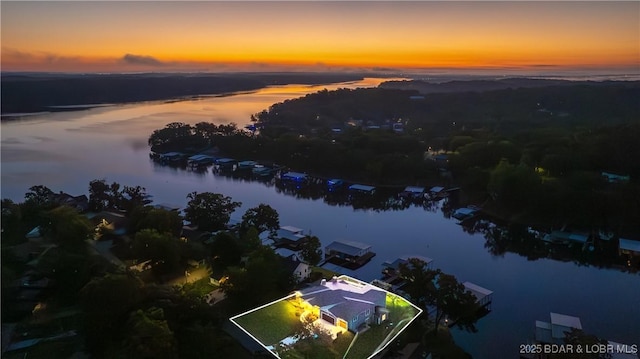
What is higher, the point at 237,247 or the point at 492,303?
the point at 237,247

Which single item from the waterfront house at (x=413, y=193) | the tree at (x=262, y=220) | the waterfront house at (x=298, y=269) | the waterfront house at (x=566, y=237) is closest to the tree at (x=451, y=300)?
the waterfront house at (x=298, y=269)

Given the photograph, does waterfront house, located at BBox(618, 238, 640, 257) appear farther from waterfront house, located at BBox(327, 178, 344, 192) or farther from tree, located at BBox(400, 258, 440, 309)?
waterfront house, located at BBox(327, 178, 344, 192)

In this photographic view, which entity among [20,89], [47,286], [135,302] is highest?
[20,89]

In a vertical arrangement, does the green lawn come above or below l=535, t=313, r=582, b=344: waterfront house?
→ above

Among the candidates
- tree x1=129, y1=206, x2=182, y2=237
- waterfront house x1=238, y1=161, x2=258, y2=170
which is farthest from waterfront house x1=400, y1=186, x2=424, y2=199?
tree x1=129, y1=206, x2=182, y2=237

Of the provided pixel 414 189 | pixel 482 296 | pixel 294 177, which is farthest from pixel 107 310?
pixel 294 177

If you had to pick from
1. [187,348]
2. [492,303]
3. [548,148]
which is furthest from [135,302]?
[548,148]

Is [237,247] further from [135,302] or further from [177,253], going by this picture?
[135,302]
